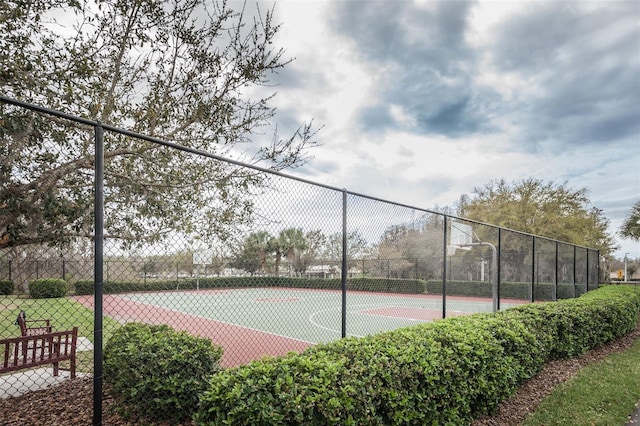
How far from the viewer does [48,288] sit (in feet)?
12.8

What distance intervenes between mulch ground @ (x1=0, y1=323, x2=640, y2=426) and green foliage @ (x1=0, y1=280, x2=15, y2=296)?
1.09 m

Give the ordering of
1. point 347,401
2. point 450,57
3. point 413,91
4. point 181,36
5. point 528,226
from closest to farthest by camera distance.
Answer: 1. point 347,401
2. point 181,36
3. point 450,57
4. point 413,91
5. point 528,226

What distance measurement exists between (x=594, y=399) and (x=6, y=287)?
20.4 ft

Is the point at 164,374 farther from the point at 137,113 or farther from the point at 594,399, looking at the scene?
the point at 594,399

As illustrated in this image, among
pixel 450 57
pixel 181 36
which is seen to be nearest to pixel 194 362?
pixel 181 36

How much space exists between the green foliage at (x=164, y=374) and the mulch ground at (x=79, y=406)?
134mm

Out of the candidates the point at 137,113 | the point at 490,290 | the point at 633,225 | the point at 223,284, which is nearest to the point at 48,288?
the point at 223,284

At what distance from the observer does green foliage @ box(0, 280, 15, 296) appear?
3201mm

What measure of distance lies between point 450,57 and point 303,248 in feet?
25.4

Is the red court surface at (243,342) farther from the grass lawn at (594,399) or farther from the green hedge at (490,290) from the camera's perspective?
the green hedge at (490,290)

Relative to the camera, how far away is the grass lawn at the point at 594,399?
378 centimetres

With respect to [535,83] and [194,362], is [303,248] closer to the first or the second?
[194,362]

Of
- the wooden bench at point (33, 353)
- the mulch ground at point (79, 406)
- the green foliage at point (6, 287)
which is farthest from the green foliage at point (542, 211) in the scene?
the green foliage at point (6, 287)

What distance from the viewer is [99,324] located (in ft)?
8.04
